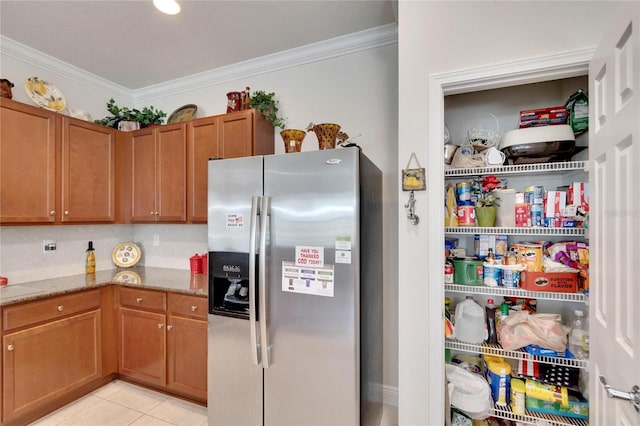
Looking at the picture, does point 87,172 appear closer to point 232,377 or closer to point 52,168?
point 52,168

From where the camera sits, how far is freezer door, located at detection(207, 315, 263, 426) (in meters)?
1.76

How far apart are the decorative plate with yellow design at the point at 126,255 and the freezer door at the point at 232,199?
5.84ft

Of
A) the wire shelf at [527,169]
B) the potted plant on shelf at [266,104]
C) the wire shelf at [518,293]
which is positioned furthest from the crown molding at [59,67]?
the wire shelf at [518,293]

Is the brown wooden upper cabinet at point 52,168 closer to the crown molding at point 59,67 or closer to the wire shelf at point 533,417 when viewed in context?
the crown molding at point 59,67

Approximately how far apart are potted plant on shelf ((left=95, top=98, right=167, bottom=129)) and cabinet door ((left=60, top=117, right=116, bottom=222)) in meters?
0.16

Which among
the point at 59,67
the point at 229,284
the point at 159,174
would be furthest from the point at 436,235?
the point at 59,67

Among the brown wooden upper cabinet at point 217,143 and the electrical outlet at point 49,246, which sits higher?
the brown wooden upper cabinet at point 217,143

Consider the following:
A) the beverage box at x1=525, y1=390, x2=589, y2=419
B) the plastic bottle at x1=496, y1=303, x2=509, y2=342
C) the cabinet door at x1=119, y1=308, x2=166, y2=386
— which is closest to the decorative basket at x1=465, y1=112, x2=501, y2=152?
the plastic bottle at x1=496, y1=303, x2=509, y2=342

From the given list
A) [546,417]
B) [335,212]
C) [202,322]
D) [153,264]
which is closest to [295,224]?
[335,212]

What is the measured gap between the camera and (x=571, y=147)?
148 centimetres

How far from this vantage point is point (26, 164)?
2203mm

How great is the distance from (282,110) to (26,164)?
1.97m

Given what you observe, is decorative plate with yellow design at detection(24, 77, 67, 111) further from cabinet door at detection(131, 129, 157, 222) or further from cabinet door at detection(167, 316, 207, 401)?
cabinet door at detection(167, 316, 207, 401)

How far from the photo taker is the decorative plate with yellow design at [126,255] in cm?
306
